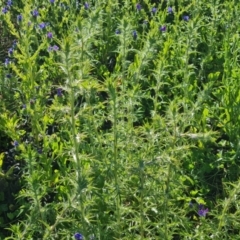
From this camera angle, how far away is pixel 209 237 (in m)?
2.32

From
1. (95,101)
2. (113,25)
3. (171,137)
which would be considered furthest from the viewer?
(113,25)

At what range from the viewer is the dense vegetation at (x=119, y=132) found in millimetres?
2055

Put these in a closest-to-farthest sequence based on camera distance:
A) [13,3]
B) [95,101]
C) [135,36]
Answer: [95,101], [135,36], [13,3]

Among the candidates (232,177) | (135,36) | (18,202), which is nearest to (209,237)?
(232,177)

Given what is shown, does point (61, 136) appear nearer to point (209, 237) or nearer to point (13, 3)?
point (209, 237)

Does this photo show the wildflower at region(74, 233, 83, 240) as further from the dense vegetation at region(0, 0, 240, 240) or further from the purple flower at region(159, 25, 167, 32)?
the purple flower at region(159, 25, 167, 32)

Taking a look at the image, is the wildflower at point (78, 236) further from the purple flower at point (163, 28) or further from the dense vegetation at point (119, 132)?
the purple flower at point (163, 28)

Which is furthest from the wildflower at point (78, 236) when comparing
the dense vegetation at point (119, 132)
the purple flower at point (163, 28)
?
the purple flower at point (163, 28)

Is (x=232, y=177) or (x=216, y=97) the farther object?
(x=216, y=97)

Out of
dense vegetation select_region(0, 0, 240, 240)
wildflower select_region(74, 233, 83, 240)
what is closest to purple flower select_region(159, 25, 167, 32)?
dense vegetation select_region(0, 0, 240, 240)

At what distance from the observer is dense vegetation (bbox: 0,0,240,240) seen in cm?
205

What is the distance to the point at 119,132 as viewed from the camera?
2.23m

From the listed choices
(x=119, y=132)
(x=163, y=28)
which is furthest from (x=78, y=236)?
(x=163, y=28)

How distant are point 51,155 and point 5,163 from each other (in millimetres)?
277
